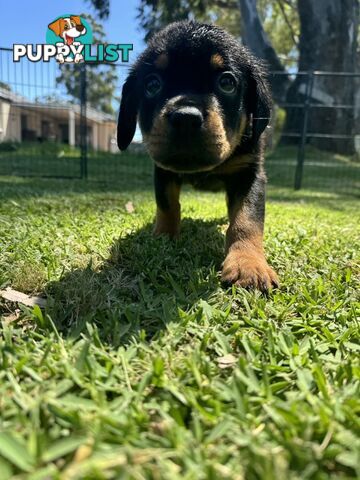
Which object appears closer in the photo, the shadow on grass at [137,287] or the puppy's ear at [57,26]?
the shadow on grass at [137,287]

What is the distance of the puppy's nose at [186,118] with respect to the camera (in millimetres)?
2211

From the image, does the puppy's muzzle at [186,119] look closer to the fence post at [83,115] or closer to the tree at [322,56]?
the fence post at [83,115]

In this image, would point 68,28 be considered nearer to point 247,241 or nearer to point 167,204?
point 167,204

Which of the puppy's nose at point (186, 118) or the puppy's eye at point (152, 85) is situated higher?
the puppy's eye at point (152, 85)

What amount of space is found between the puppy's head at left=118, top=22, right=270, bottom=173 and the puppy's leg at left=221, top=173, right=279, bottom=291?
31 cm

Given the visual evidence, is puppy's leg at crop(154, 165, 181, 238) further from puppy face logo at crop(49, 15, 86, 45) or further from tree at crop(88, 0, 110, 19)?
tree at crop(88, 0, 110, 19)

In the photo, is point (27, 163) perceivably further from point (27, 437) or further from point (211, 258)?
point (27, 437)

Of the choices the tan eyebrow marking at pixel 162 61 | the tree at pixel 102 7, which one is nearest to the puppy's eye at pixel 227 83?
the tan eyebrow marking at pixel 162 61

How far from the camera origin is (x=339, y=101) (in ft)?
41.8

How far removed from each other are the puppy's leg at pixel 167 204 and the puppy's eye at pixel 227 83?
0.81 metres

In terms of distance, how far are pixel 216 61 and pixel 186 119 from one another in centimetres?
61

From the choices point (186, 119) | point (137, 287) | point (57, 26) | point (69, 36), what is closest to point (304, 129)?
point (69, 36)

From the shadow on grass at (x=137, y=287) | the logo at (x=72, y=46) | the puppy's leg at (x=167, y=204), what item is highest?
the logo at (x=72, y=46)

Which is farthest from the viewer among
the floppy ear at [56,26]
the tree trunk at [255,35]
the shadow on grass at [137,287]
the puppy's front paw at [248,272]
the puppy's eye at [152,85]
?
the tree trunk at [255,35]
